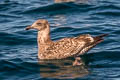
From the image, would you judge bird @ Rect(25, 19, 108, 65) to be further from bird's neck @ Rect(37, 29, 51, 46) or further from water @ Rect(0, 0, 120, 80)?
water @ Rect(0, 0, 120, 80)

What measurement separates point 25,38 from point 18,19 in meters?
3.75

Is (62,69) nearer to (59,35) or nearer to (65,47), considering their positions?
(65,47)

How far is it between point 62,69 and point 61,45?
1277 millimetres

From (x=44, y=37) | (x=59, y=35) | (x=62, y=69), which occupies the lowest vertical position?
(x=62, y=69)

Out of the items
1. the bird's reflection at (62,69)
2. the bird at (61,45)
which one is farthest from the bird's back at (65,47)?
the bird's reflection at (62,69)

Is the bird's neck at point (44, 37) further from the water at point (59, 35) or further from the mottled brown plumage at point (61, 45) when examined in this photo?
the water at point (59, 35)

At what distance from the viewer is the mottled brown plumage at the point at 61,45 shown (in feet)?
54.7

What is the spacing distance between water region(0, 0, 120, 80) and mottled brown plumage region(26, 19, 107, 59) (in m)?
0.29

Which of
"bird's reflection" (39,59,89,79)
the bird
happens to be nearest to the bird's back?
the bird

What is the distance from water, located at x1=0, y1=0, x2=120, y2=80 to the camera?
50.0 ft

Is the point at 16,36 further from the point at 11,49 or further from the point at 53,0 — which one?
the point at 53,0

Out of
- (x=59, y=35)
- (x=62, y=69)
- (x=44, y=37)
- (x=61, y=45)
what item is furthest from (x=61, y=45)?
(x=59, y=35)

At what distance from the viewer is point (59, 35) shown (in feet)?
66.9

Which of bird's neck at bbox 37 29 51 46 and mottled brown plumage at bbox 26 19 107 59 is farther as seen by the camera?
bird's neck at bbox 37 29 51 46
